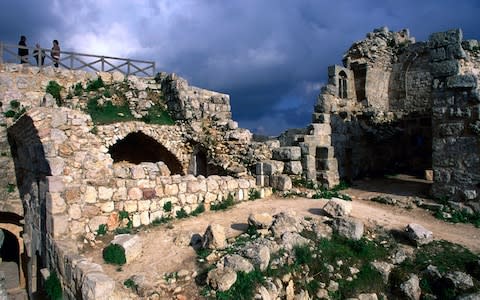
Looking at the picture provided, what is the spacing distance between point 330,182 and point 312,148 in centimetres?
114

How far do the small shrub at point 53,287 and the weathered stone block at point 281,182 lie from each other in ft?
18.8

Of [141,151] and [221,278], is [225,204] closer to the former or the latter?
[221,278]

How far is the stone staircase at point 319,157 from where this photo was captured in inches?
421

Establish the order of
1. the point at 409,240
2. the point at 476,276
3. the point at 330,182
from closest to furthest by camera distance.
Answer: the point at 476,276 < the point at 409,240 < the point at 330,182

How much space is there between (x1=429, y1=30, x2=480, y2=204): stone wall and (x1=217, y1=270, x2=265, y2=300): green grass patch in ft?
19.4

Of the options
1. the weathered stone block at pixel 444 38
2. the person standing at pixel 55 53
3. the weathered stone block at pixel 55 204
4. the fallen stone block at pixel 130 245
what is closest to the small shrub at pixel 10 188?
the person standing at pixel 55 53

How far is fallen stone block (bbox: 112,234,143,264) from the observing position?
620cm

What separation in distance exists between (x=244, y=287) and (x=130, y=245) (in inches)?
92.4

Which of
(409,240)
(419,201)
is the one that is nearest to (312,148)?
(419,201)

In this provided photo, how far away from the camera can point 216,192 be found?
9.04 m

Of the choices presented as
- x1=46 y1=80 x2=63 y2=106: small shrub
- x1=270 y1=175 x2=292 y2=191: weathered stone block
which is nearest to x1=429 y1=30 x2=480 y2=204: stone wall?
x1=270 y1=175 x2=292 y2=191: weathered stone block

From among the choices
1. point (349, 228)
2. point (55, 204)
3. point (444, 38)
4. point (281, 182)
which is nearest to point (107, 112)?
point (281, 182)

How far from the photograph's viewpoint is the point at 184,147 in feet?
46.4

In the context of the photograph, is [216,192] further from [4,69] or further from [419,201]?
[4,69]
